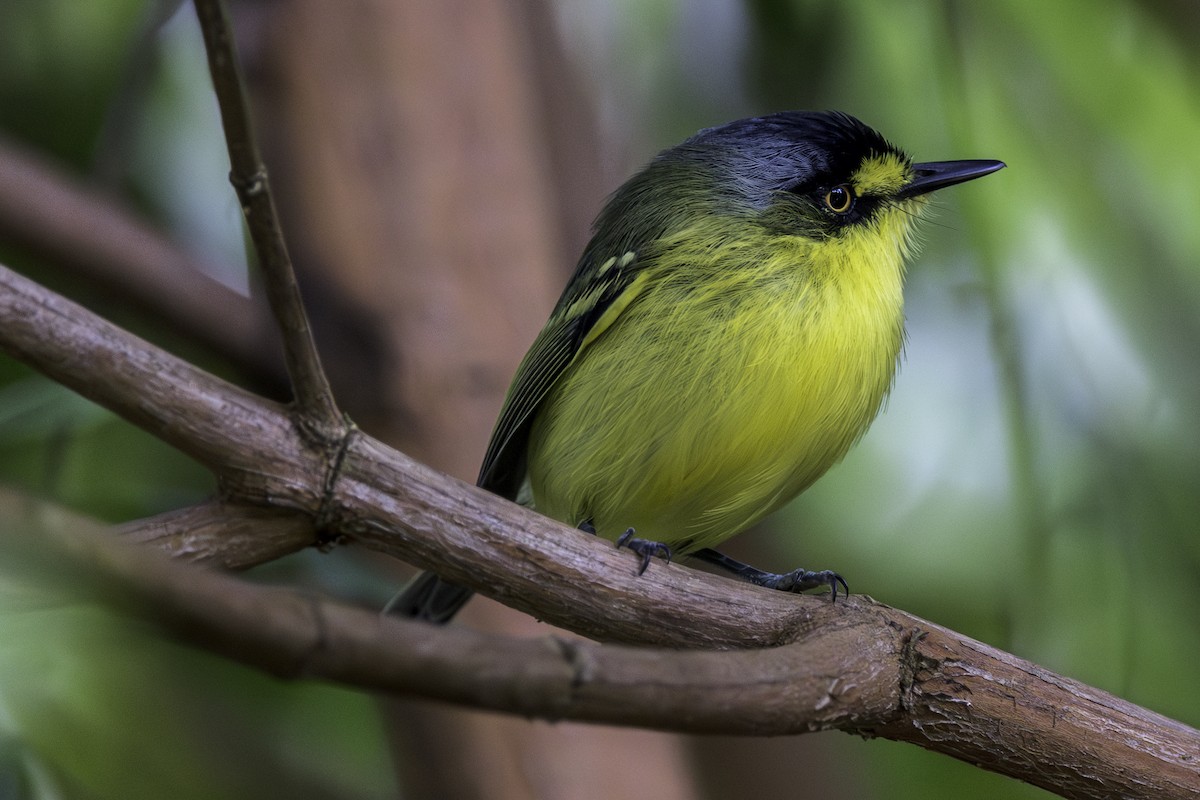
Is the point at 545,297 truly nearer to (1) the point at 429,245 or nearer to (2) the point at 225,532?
(1) the point at 429,245

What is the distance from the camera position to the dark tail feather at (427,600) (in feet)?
9.55

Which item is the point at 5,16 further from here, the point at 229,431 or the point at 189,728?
the point at 229,431

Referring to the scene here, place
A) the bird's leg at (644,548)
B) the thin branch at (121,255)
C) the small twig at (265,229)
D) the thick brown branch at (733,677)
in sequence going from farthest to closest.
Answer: the thin branch at (121,255) → the bird's leg at (644,548) → the small twig at (265,229) → the thick brown branch at (733,677)

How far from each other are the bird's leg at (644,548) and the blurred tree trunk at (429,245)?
121cm

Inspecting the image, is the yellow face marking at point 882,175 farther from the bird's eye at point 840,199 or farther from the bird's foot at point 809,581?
the bird's foot at point 809,581

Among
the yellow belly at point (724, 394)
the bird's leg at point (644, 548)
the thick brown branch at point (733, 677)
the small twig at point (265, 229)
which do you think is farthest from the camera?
the yellow belly at point (724, 394)

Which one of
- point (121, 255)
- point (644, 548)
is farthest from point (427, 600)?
point (121, 255)

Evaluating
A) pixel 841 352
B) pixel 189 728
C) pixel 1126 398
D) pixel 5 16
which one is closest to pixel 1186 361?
pixel 1126 398

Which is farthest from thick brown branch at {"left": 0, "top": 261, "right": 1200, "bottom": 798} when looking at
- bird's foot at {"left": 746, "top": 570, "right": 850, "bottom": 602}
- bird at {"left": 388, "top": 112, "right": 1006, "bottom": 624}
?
bird's foot at {"left": 746, "top": 570, "right": 850, "bottom": 602}

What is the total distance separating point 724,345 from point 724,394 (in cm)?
10

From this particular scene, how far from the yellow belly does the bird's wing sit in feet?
0.13

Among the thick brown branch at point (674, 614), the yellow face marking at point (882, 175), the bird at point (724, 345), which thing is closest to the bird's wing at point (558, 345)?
the bird at point (724, 345)

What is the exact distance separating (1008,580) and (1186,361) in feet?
2.56

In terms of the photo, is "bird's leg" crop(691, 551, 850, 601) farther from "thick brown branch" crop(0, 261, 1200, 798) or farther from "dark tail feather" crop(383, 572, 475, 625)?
"dark tail feather" crop(383, 572, 475, 625)
